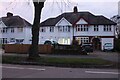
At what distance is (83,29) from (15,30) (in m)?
20.0

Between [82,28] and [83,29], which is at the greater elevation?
[82,28]

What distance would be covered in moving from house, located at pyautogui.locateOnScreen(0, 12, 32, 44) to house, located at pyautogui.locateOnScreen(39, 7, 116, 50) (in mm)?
7961

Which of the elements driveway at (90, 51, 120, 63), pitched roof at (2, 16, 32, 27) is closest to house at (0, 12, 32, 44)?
pitched roof at (2, 16, 32, 27)

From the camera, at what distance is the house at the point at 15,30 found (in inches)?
2953

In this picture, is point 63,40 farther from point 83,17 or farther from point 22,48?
point 22,48

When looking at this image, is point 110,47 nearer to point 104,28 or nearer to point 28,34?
point 104,28

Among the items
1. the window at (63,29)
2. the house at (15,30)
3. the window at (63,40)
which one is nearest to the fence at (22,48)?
the window at (63,40)

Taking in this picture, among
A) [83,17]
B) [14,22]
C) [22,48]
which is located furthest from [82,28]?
[22,48]

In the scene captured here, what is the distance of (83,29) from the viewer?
66688 millimetres

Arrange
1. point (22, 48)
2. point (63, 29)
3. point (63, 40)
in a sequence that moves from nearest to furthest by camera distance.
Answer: point (22, 48) → point (63, 29) → point (63, 40)

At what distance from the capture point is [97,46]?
2539 inches

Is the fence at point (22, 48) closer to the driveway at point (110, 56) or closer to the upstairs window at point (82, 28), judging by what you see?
the driveway at point (110, 56)

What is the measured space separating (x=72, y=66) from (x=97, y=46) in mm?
44736

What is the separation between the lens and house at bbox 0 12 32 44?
75000mm
